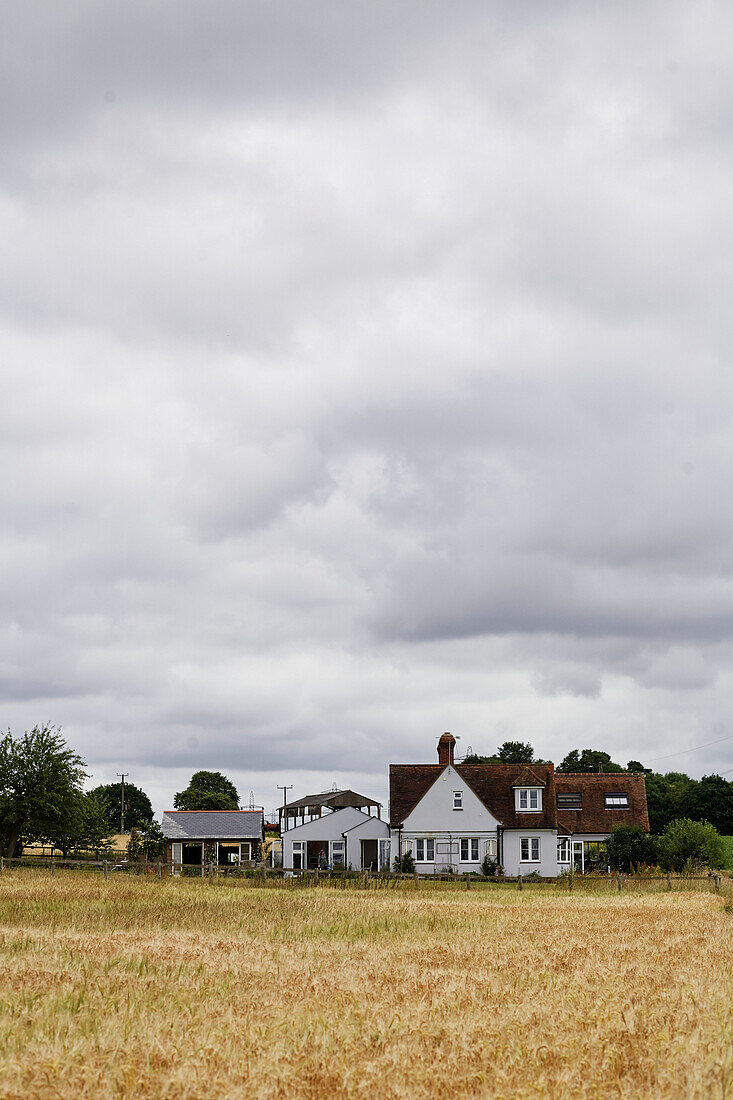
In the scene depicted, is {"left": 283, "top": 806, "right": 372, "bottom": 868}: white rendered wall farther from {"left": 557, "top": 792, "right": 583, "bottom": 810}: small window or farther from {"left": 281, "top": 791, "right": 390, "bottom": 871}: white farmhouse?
{"left": 557, "top": 792, "right": 583, "bottom": 810}: small window

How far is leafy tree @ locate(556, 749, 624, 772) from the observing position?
452 feet

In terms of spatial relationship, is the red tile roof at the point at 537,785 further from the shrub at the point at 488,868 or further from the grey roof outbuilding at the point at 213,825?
the grey roof outbuilding at the point at 213,825

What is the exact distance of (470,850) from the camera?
2726 inches

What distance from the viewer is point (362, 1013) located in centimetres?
1170

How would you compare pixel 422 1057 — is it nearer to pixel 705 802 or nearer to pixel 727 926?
pixel 727 926

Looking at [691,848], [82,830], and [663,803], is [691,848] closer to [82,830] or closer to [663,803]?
[82,830]

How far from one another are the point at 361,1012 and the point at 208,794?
137454mm

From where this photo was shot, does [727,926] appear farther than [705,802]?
No

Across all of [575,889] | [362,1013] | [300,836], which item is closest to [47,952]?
[362,1013]

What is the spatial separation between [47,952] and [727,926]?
15.4 meters

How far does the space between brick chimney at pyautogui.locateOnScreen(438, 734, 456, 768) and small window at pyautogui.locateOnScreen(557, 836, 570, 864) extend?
868 cm

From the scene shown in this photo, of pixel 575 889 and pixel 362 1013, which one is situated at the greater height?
pixel 362 1013

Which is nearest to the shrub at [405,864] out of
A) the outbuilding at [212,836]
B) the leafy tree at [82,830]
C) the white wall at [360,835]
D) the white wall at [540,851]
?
the white wall at [360,835]

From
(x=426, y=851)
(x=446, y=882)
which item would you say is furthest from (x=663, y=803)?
(x=446, y=882)
